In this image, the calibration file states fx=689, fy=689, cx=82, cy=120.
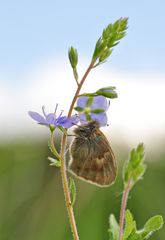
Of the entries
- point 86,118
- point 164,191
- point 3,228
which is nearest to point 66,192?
point 86,118

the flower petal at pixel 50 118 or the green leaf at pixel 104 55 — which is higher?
the green leaf at pixel 104 55

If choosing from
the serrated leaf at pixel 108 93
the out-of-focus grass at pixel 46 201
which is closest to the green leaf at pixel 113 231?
the serrated leaf at pixel 108 93

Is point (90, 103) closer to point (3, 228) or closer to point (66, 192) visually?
point (66, 192)

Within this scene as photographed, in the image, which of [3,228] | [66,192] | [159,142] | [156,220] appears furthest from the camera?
[159,142]

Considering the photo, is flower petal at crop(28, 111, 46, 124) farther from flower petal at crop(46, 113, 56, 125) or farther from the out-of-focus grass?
the out-of-focus grass

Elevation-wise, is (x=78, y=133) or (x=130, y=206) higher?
(x=78, y=133)

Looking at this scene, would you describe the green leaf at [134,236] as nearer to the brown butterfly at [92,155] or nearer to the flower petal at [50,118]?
the brown butterfly at [92,155]

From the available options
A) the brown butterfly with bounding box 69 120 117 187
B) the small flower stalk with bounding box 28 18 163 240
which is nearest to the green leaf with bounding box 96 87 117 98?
the small flower stalk with bounding box 28 18 163 240
